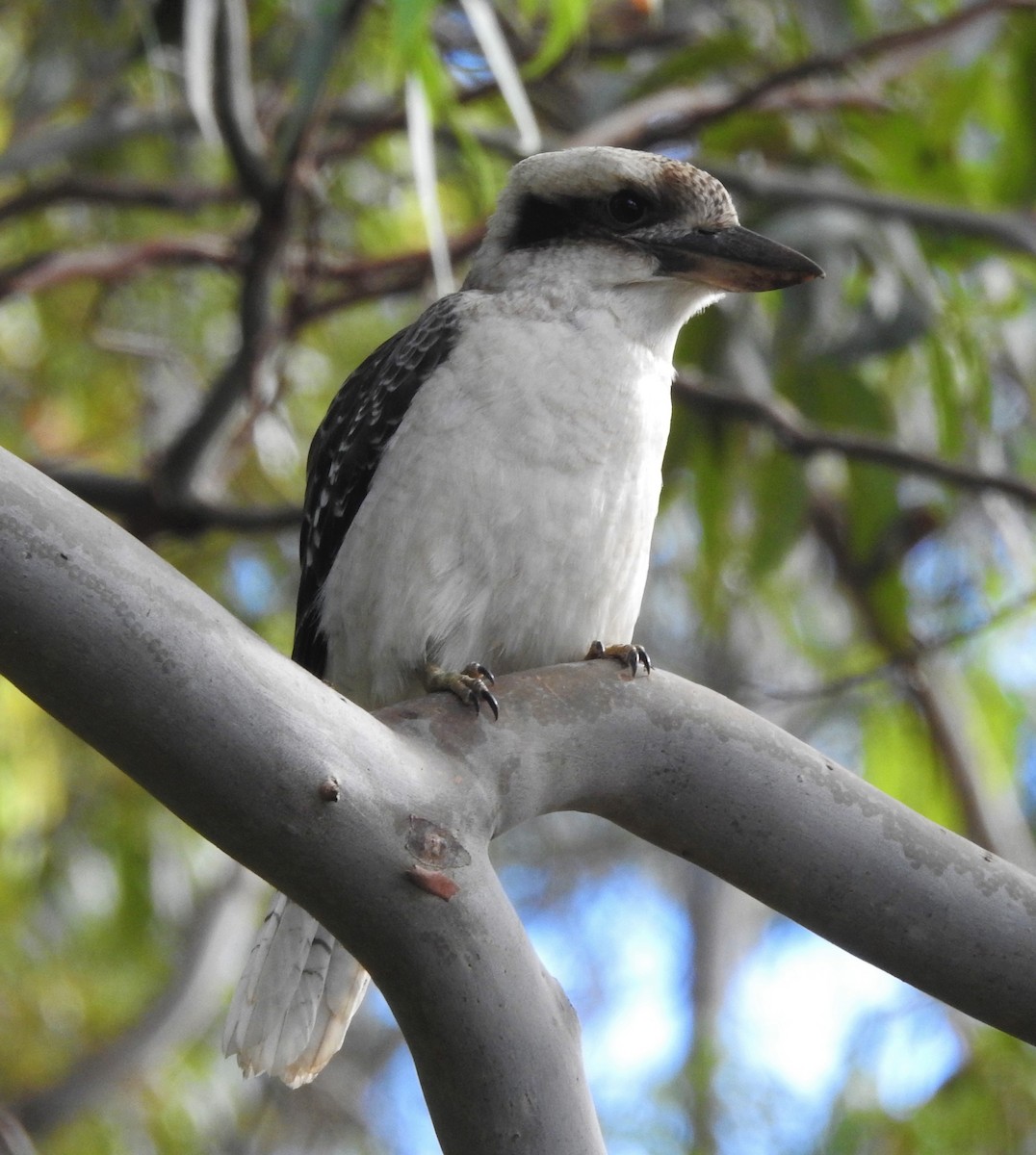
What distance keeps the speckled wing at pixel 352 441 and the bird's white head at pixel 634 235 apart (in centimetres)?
13

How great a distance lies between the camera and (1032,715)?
14.0 feet

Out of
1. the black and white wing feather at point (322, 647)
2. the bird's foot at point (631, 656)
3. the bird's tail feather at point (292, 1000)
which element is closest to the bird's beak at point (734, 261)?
the black and white wing feather at point (322, 647)

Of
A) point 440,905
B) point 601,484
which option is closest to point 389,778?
point 440,905

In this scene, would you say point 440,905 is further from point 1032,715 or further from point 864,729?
point 1032,715

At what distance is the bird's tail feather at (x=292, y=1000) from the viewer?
1.73 m

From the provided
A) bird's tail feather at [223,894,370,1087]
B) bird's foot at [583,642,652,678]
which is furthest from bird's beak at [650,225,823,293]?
bird's tail feather at [223,894,370,1087]

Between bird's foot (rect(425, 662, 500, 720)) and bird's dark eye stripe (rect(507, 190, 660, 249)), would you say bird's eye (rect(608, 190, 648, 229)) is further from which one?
bird's foot (rect(425, 662, 500, 720))

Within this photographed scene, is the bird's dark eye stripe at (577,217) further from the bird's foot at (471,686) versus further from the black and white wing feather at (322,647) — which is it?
the bird's foot at (471,686)

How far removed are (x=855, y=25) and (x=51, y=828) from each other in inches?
98.9

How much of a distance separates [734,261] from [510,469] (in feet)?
1.22

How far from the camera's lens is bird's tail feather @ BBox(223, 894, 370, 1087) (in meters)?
1.73

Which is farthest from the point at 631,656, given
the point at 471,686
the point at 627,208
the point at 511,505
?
the point at 627,208

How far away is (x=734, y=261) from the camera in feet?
6.01

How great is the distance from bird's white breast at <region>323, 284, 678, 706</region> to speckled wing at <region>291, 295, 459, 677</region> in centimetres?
4
